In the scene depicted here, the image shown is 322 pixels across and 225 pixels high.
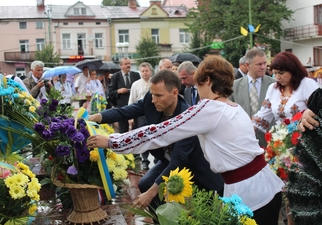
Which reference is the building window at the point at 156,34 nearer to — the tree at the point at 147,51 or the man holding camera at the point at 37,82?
the tree at the point at 147,51

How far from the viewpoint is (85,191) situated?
12.3ft

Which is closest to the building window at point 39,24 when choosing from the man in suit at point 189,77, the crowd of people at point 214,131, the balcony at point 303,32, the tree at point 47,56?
the tree at point 47,56

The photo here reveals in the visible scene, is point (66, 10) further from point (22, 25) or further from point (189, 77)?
point (189, 77)

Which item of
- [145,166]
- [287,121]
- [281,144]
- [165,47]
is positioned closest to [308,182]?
[281,144]

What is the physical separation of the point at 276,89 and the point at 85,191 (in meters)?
2.43

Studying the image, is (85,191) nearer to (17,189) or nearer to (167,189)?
(17,189)

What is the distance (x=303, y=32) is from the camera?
40.9 metres

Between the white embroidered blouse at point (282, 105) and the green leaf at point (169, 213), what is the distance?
2.95 meters

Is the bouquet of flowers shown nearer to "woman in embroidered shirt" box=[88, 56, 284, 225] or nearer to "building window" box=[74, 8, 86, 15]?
"woman in embroidered shirt" box=[88, 56, 284, 225]

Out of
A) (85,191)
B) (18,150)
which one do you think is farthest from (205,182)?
(18,150)

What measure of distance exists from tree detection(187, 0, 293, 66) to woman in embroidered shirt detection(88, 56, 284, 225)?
3577 centimetres

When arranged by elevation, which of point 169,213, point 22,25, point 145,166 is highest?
point 22,25

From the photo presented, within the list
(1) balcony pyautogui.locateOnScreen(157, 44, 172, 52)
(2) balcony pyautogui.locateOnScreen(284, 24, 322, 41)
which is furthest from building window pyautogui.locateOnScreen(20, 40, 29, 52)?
(2) balcony pyautogui.locateOnScreen(284, 24, 322, 41)

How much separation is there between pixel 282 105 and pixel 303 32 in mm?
38064
